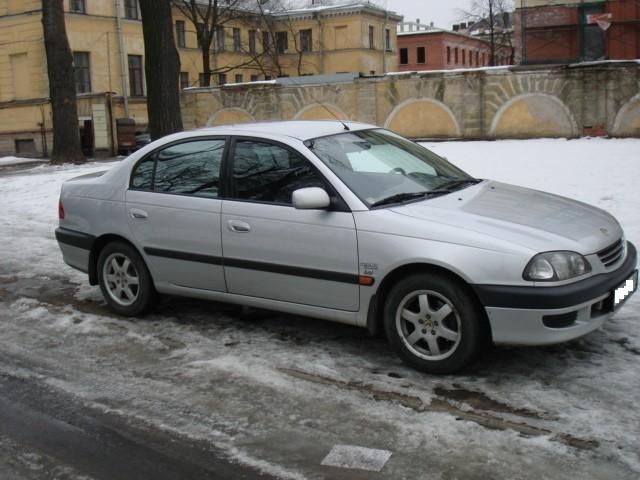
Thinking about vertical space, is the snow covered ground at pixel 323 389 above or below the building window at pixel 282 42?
below

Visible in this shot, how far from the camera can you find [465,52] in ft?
278

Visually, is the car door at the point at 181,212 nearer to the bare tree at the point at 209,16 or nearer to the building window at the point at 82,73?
the building window at the point at 82,73

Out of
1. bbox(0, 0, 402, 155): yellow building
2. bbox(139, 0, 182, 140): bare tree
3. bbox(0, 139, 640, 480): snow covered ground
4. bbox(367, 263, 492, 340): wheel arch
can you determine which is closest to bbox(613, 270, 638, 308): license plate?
bbox(0, 139, 640, 480): snow covered ground

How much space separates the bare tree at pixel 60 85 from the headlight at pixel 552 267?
20584 millimetres

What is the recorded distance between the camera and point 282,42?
62.4m

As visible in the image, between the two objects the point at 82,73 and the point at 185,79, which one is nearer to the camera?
the point at 82,73

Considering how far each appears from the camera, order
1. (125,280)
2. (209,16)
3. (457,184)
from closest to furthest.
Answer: (457,184) < (125,280) < (209,16)

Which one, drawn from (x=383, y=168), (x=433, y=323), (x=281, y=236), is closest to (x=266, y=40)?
(x=383, y=168)

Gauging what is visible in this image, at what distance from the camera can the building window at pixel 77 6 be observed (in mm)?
39625

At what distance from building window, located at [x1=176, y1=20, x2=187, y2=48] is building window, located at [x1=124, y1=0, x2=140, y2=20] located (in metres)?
7.81

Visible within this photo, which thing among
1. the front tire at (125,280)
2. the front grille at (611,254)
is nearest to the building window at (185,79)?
the front tire at (125,280)

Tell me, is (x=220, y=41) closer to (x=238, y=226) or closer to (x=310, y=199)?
(x=238, y=226)

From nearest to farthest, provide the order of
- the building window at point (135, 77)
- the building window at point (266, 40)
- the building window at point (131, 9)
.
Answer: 1. the building window at point (131, 9)
2. the building window at point (135, 77)
3. the building window at point (266, 40)

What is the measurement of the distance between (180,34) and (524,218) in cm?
4890
